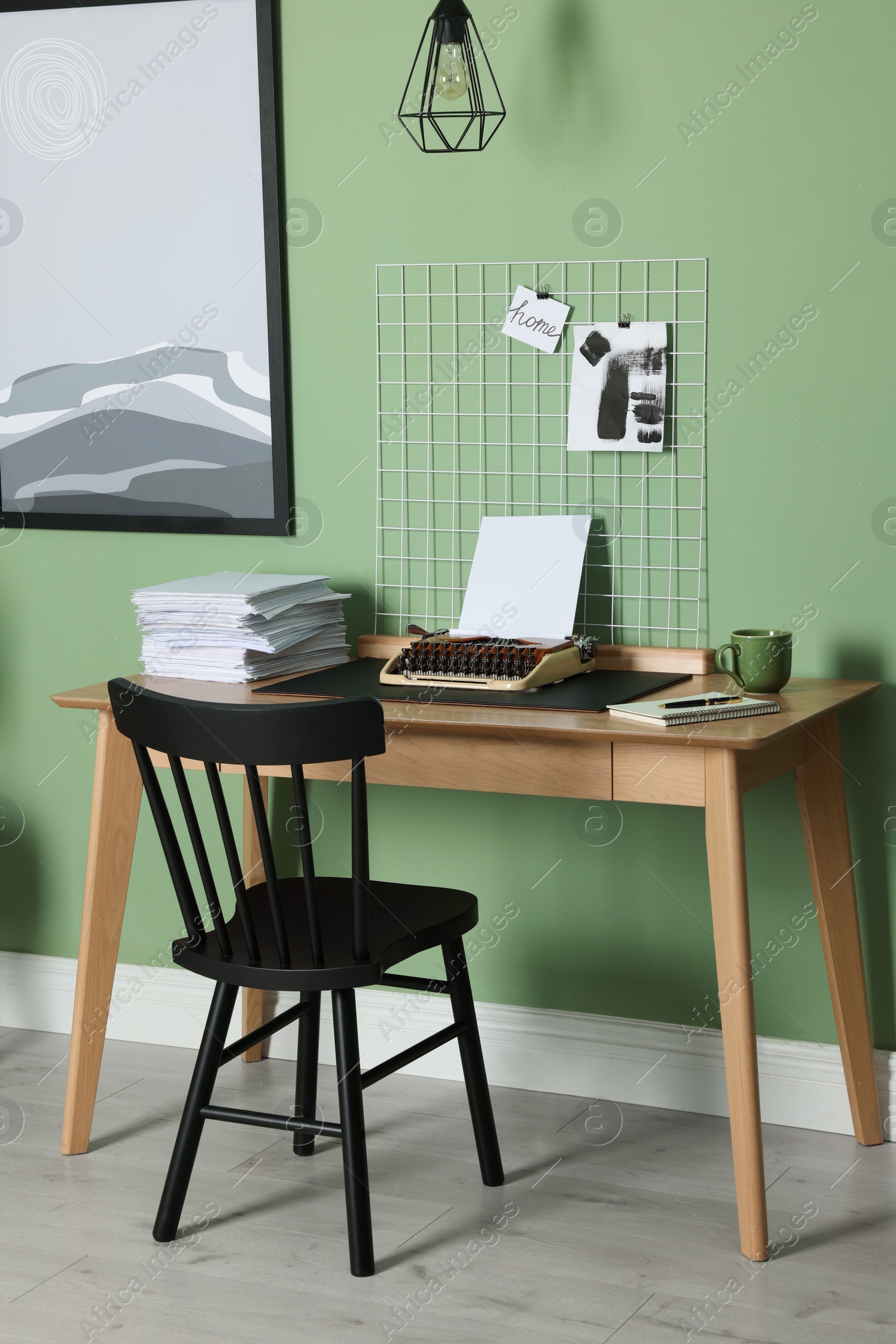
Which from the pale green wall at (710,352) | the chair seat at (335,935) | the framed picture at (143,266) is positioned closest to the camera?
the chair seat at (335,935)

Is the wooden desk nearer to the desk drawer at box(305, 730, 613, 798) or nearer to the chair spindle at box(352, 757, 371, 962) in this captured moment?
the desk drawer at box(305, 730, 613, 798)

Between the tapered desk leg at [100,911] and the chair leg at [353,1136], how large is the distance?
58 cm

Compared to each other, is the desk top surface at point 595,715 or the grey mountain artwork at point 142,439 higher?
the grey mountain artwork at point 142,439

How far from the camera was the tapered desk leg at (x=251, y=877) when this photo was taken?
280cm

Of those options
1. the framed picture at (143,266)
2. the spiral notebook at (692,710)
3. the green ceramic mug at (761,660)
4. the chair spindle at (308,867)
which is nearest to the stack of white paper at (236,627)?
the framed picture at (143,266)

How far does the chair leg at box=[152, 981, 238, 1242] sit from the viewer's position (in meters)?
2.06

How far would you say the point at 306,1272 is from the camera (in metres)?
2.03

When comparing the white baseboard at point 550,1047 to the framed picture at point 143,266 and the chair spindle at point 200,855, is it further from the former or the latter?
the framed picture at point 143,266

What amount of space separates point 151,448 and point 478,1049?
1.36m

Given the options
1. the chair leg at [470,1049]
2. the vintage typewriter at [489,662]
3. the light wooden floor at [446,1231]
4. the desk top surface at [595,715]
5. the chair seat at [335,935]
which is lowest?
the light wooden floor at [446,1231]

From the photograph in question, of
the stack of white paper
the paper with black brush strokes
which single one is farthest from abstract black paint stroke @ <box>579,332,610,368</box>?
the stack of white paper

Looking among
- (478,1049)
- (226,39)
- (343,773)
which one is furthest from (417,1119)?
(226,39)

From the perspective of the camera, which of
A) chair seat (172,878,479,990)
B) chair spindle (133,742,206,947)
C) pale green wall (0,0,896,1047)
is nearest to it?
chair seat (172,878,479,990)

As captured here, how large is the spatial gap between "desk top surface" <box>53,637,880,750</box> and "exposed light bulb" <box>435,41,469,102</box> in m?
1.00
